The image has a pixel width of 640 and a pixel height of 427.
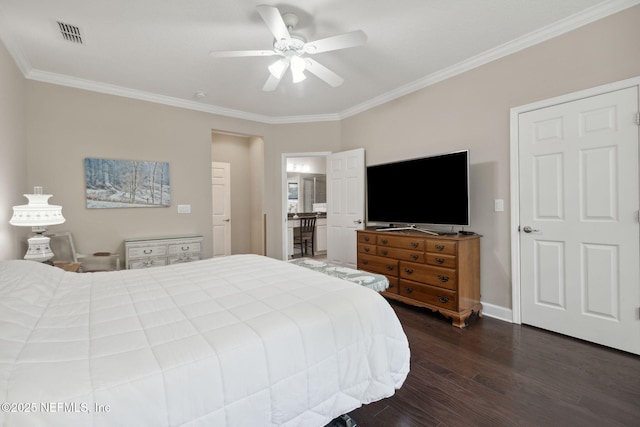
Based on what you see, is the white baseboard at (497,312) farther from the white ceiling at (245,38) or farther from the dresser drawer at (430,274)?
the white ceiling at (245,38)

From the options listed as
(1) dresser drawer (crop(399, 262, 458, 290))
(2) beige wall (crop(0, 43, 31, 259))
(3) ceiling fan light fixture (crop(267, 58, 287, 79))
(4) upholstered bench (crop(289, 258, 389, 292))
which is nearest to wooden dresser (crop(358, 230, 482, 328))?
(1) dresser drawer (crop(399, 262, 458, 290))

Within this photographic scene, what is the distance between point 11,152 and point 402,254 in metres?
3.95

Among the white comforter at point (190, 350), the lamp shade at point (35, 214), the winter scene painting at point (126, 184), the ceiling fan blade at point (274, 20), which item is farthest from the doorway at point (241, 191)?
the white comforter at point (190, 350)

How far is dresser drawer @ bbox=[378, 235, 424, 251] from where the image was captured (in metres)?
3.02

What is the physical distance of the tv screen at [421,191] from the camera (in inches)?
115

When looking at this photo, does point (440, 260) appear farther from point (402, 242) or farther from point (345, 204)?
point (345, 204)

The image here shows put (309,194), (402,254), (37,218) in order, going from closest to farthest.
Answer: (37,218) → (402,254) → (309,194)

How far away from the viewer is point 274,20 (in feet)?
6.36

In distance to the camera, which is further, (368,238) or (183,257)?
(183,257)

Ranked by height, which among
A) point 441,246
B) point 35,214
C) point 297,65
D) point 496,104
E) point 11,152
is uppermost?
point 297,65

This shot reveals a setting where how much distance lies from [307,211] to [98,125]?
4.90 metres

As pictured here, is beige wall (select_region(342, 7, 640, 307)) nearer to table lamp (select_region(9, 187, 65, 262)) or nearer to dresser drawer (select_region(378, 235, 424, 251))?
dresser drawer (select_region(378, 235, 424, 251))

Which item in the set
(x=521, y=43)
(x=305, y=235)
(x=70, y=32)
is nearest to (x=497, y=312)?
(x=521, y=43)

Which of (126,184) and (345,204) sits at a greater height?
(126,184)
